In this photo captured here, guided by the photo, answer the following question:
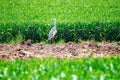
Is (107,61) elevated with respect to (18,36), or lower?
elevated

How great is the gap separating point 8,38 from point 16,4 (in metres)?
13.2

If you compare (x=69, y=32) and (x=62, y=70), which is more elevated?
(x=62, y=70)

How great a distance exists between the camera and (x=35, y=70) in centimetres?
749

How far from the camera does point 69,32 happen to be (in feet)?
65.6

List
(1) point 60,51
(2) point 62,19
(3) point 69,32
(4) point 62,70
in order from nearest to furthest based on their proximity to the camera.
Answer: (4) point 62,70 < (1) point 60,51 < (3) point 69,32 < (2) point 62,19

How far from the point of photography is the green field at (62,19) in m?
20.0

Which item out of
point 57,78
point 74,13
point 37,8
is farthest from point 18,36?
point 57,78

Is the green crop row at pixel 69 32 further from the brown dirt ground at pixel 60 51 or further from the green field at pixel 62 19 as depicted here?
the brown dirt ground at pixel 60 51

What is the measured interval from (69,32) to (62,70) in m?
12.5

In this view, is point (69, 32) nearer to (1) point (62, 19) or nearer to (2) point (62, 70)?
(1) point (62, 19)

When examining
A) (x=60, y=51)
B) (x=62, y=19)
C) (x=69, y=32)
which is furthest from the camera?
(x=62, y=19)

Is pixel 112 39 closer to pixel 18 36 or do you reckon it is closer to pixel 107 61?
pixel 18 36

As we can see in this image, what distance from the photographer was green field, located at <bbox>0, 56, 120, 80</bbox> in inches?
268

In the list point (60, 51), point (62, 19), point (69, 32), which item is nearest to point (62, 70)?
point (60, 51)
